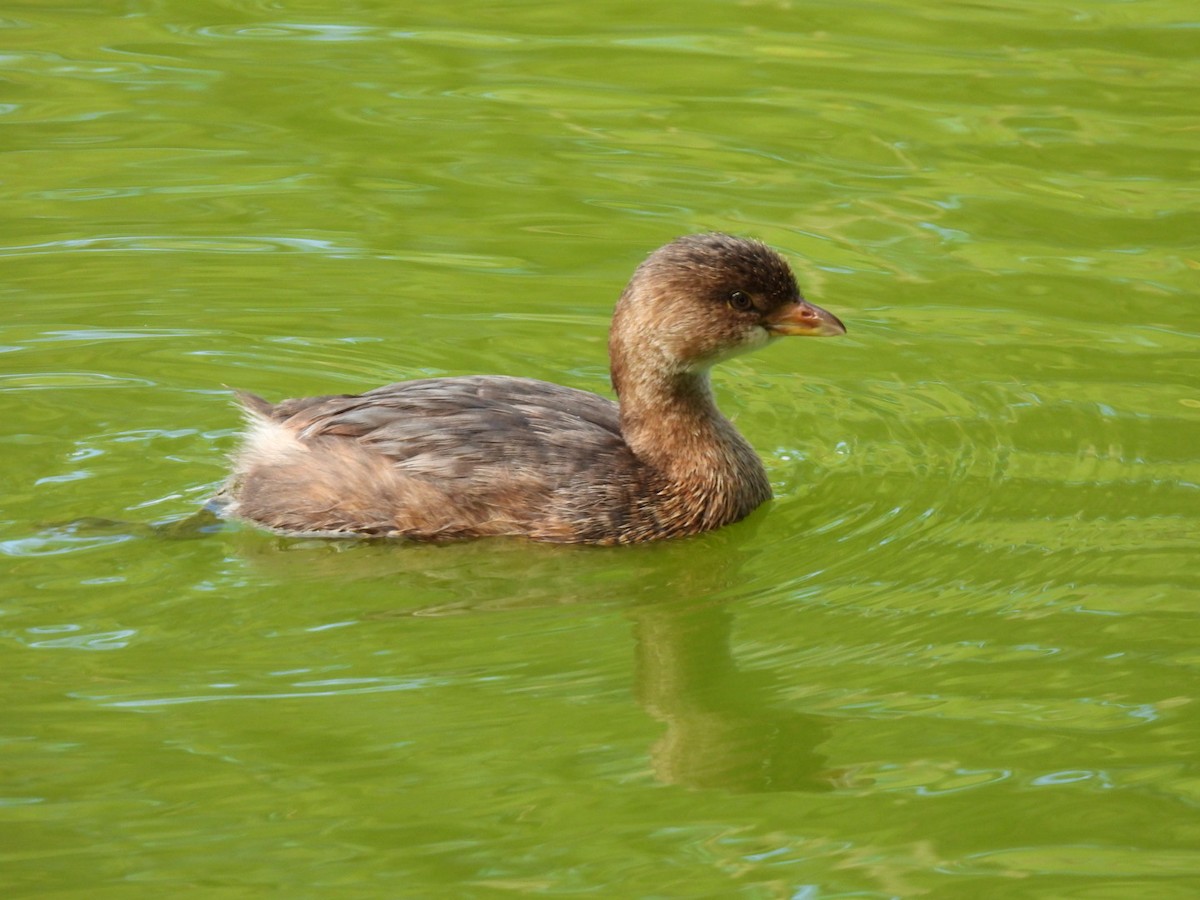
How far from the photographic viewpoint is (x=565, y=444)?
6852 mm

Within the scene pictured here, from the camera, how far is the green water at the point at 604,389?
16.6 ft

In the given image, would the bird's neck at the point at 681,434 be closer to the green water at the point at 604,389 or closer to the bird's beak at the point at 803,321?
the green water at the point at 604,389

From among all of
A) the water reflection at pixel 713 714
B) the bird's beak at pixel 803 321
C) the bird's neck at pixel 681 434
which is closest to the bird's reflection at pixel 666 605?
the water reflection at pixel 713 714

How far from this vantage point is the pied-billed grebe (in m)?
6.73

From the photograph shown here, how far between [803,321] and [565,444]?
951 millimetres

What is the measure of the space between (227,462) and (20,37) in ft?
17.7

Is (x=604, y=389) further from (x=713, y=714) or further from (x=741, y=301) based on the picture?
(x=713, y=714)

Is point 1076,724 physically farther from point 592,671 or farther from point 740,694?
point 592,671

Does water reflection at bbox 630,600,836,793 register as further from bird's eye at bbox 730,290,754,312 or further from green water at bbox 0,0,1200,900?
bird's eye at bbox 730,290,754,312

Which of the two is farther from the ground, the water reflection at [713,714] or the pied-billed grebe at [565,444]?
the pied-billed grebe at [565,444]

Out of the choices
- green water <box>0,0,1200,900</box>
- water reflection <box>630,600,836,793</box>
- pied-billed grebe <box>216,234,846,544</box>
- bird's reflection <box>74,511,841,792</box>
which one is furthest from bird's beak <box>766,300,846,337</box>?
water reflection <box>630,600,836,793</box>

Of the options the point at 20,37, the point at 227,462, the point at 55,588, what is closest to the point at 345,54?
the point at 20,37

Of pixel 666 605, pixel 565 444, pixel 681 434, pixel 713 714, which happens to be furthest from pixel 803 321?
pixel 713 714

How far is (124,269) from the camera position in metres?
8.88
